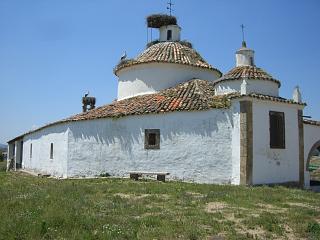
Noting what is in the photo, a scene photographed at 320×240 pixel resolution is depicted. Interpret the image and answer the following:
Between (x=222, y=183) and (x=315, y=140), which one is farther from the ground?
(x=315, y=140)

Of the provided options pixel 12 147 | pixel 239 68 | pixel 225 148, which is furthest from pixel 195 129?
pixel 12 147

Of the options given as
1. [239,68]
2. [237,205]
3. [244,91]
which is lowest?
[237,205]

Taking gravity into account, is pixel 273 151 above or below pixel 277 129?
below

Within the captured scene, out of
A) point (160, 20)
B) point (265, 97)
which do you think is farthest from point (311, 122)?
point (160, 20)

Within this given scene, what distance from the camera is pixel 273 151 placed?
15.8 meters

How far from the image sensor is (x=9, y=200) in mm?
10547

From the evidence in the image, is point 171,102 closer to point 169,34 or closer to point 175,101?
point 175,101

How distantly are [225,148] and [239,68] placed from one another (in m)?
4.28

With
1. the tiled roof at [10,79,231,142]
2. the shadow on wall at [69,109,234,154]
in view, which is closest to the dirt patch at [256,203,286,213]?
the shadow on wall at [69,109,234,154]

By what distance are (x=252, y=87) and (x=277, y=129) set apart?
2.11 m

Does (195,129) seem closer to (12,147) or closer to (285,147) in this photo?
(285,147)

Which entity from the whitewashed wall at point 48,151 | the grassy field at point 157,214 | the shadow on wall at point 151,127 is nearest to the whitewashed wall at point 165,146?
the shadow on wall at point 151,127

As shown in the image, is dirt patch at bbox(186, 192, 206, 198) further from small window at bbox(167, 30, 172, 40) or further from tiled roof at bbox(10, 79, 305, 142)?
small window at bbox(167, 30, 172, 40)

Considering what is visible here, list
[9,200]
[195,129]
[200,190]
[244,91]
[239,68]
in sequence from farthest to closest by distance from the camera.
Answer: [239,68]
[195,129]
[244,91]
[200,190]
[9,200]
